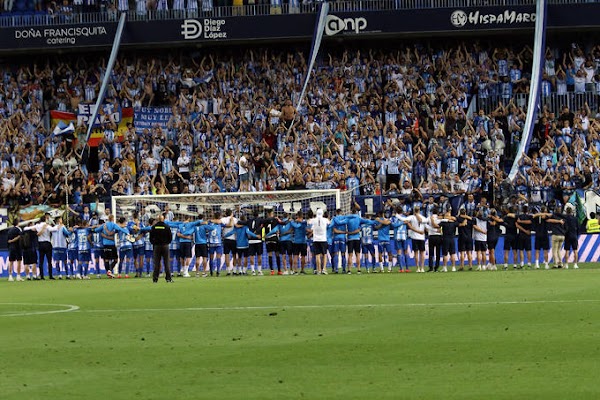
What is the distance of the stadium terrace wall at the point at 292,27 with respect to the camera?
48312mm

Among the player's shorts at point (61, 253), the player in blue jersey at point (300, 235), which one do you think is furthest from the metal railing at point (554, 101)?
the player's shorts at point (61, 253)

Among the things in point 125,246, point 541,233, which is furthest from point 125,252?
point 541,233

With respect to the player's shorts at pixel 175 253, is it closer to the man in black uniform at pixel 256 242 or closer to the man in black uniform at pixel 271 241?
the man in black uniform at pixel 256 242

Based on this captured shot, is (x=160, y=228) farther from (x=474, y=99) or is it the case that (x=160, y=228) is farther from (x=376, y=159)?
(x=474, y=99)

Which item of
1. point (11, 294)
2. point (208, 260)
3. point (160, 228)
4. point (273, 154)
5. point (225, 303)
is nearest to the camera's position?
point (225, 303)

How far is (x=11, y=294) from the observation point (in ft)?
95.3

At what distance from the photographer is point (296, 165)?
44656mm

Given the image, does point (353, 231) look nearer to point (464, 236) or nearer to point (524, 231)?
point (464, 236)

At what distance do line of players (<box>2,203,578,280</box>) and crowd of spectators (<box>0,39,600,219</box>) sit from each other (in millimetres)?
3985

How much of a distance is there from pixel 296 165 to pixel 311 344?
29.4m

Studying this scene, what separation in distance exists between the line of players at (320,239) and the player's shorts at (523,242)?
30mm

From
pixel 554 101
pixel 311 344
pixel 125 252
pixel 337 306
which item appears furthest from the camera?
pixel 554 101

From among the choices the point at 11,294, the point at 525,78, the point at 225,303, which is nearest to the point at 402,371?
the point at 225,303

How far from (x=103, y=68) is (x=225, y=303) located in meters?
31.0
